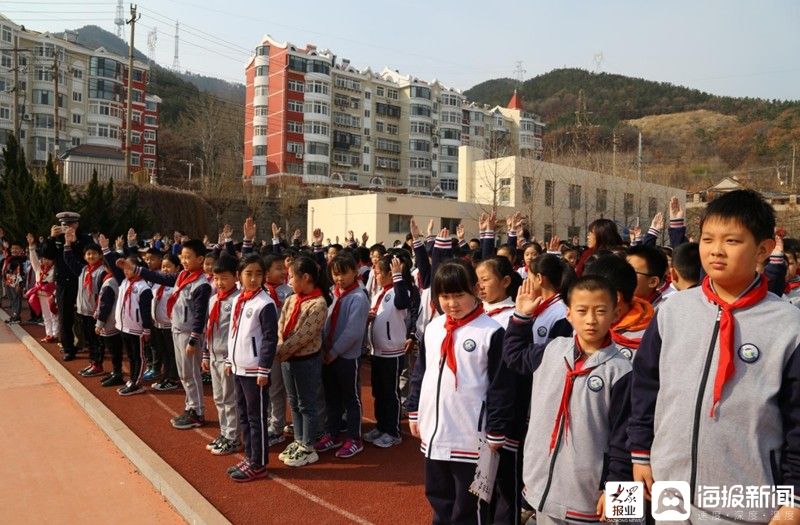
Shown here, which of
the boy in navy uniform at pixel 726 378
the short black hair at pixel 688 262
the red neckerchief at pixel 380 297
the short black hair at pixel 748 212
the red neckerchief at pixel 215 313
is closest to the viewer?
the boy in navy uniform at pixel 726 378

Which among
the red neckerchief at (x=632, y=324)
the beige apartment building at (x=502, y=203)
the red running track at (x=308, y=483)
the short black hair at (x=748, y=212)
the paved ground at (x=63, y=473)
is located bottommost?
the paved ground at (x=63, y=473)

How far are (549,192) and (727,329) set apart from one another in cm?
3384

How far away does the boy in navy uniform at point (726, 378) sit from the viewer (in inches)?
72.4

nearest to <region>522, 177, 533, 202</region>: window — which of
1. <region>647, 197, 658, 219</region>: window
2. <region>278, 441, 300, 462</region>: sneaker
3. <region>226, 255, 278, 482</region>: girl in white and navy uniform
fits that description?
<region>647, 197, 658, 219</region>: window

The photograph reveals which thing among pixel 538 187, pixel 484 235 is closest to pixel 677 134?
pixel 538 187

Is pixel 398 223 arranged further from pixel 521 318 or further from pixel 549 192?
pixel 521 318

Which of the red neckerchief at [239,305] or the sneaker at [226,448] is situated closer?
the red neckerchief at [239,305]

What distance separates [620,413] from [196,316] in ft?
14.1

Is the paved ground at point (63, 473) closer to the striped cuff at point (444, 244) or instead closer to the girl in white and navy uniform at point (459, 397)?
the girl in white and navy uniform at point (459, 397)

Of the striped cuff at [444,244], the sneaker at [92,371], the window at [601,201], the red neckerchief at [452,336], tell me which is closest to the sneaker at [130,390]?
the sneaker at [92,371]

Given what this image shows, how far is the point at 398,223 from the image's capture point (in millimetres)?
31531

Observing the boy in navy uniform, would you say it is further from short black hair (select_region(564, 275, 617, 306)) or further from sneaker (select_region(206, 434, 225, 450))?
sneaker (select_region(206, 434, 225, 450))

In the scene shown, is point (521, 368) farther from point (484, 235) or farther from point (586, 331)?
point (484, 235)

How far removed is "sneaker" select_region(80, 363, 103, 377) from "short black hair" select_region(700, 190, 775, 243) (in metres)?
8.06
